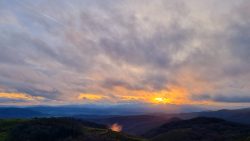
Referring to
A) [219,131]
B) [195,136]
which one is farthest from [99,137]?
[219,131]

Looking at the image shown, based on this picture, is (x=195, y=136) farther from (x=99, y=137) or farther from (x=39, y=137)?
(x=39, y=137)

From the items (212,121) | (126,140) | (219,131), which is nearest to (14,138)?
(126,140)

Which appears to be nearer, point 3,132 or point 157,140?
point 3,132

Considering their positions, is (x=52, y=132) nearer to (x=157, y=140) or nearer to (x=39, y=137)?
(x=39, y=137)

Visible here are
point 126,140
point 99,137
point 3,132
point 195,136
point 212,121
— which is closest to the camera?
point 99,137

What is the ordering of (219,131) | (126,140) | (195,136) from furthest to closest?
(219,131), (195,136), (126,140)

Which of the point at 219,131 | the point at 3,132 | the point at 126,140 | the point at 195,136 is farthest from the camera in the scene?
the point at 219,131

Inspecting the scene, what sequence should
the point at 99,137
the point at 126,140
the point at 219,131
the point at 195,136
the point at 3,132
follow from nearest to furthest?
the point at 99,137 → the point at 126,140 → the point at 3,132 → the point at 195,136 → the point at 219,131

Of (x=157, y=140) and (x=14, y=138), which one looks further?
(x=157, y=140)
